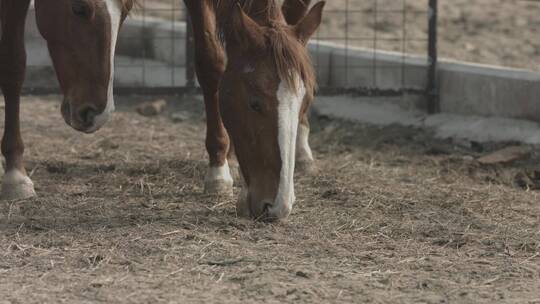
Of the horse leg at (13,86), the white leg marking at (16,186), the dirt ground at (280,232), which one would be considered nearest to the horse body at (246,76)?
the dirt ground at (280,232)

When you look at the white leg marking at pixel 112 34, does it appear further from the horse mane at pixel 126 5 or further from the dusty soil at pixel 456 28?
the dusty soil at pixel 456 28

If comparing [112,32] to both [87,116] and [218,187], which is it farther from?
[218,187]

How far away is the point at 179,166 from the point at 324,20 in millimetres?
4750

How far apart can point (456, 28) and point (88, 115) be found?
21.5 ft

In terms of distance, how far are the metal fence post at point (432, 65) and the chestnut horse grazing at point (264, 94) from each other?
10.8 ft

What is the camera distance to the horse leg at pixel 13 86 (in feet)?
19.5

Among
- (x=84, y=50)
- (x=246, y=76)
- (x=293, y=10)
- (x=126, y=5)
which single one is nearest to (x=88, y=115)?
(x=84, y=50)

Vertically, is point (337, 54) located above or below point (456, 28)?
above

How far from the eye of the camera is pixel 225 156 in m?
6.32

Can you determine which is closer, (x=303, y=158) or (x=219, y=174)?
(x=219, y=174)

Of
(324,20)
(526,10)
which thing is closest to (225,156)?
(324,20)

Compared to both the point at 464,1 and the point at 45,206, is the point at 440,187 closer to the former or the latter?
the point at 45,206

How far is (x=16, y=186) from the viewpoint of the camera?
234 inches

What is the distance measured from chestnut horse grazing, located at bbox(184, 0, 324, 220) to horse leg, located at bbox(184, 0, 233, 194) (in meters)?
0.58
